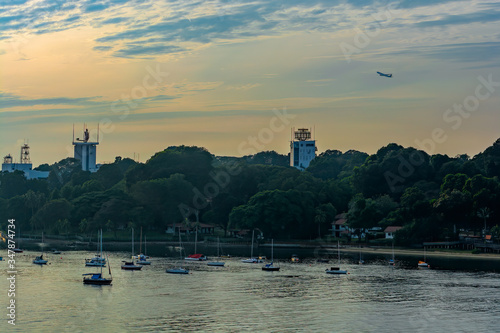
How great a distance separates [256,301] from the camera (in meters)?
81.1

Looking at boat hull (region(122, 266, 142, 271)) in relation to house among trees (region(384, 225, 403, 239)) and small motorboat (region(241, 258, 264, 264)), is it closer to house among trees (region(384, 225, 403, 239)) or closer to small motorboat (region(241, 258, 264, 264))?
small motorboat (region(241, 258, 264, 264))

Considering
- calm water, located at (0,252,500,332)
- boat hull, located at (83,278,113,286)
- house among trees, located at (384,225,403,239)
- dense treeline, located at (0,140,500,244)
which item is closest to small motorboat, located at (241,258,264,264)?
calm water, located at (0,252,500,332)

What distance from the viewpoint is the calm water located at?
221 feet

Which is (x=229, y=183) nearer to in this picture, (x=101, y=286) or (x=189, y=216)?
(x=189, y=216)

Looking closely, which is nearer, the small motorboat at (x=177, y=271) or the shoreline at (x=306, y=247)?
the small motorboat at (x=177, y=271)

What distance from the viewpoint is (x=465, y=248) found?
146750mm

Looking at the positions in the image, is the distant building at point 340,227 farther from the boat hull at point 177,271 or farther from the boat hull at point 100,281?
the boat hull at point 100,281

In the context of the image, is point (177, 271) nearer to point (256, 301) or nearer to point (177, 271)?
point (177, 271)

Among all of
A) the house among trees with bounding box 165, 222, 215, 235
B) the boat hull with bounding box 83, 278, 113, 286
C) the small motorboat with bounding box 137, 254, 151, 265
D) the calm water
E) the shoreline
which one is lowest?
the calm water

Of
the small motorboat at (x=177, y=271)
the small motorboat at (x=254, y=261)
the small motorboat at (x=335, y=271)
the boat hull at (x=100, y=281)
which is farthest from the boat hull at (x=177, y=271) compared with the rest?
the small motorboat at (x=335, y=271)

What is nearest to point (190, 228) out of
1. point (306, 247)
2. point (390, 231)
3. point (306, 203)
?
point (306, 203)

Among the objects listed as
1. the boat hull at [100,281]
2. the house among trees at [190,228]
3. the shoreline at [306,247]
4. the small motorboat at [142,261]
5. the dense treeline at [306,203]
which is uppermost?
the dense treeline at [306,203]

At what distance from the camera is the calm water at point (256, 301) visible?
221 feet

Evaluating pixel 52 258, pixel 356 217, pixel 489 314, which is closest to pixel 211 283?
pixel 489 314
